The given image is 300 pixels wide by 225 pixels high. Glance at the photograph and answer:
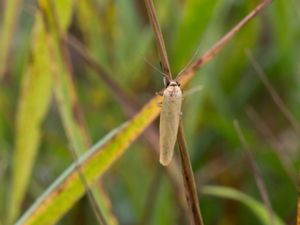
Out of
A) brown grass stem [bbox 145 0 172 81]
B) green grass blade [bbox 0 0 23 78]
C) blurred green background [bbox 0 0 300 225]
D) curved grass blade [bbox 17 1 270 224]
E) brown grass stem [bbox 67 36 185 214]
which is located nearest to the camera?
brown grass stem [bbox 145 0 172 81]

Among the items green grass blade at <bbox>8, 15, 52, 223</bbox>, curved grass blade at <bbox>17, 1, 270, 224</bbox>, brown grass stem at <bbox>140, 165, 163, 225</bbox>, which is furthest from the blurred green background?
curved grass blade at <bbox>17, 1, 270, 224</bbox>

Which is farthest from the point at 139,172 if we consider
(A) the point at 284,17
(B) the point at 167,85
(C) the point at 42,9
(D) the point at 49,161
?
(B) the point at 167,85

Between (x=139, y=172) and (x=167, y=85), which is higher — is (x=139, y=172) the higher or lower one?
the higher one

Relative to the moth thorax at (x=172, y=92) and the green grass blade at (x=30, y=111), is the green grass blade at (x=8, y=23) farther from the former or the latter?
the moth thorax at (x=172, y=92)

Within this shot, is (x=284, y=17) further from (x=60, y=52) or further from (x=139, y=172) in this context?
(x=60, y=52)

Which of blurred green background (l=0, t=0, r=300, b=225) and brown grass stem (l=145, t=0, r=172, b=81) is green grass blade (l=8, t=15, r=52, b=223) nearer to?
blurred green background (l=0, t=0, r=300, b=225)

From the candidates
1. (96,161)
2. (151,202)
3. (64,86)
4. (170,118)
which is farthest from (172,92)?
(151,202)
